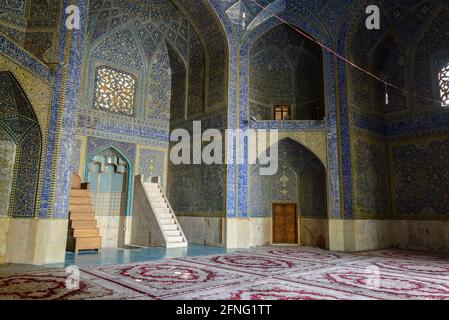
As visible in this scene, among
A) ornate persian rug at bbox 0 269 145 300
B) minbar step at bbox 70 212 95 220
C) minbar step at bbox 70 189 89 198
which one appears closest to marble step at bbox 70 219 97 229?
minbar step at bbox 70 212 95 220

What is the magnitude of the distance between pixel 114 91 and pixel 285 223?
6.58 metres

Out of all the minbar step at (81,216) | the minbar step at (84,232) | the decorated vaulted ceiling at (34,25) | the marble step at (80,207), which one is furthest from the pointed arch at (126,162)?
the decorated vaulted ceiling at (34,25)

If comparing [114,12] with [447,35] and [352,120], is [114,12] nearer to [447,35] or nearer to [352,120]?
[352,120]

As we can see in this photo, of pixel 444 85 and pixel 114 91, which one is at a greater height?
pixel 114 91

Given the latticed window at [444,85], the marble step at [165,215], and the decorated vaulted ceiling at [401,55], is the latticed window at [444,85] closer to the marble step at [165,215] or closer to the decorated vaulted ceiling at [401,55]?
the decorated vaulted ceiling at [401,55]

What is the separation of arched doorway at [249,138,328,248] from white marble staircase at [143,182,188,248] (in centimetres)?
223

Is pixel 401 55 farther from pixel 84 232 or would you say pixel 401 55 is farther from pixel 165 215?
pixel 84 232

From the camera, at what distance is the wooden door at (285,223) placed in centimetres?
1047

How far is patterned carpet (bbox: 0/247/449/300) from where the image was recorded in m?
3.82

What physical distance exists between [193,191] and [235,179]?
1653 mm

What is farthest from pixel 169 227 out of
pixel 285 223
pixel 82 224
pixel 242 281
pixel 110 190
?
pixel 242 281

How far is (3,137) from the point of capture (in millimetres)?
6320

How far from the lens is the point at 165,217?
9.91 metres
